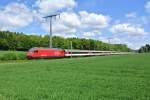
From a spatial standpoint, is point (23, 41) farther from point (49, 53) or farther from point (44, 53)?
point (44, 53)

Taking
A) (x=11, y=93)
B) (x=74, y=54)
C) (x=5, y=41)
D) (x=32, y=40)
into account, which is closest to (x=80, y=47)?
(x=32, y=40)

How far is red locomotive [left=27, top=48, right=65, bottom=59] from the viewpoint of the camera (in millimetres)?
72375

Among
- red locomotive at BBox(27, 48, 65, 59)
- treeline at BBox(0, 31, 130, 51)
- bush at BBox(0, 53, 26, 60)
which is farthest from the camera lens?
treeline at BBox(0, 31, 130, 51)

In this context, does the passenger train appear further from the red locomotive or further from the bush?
the bush

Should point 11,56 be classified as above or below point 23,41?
below

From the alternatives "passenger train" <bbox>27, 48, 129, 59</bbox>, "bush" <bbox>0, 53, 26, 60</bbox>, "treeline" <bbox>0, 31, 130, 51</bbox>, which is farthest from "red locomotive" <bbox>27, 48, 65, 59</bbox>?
"treeline" <bbox>0, 31, 130, 51</bbox>

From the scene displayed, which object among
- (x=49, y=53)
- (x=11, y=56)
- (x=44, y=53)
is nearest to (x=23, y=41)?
(x=49, y=53)

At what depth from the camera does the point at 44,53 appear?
249 feet

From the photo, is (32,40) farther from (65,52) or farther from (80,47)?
(65,52)

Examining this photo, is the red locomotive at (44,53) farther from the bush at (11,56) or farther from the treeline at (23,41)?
the treeline at (23,41)

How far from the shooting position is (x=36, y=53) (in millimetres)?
73312

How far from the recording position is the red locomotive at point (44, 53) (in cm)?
7238

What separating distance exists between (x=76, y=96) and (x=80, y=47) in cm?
15832

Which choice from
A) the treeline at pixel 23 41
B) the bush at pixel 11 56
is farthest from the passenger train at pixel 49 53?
the treeline at pixel 23 41
